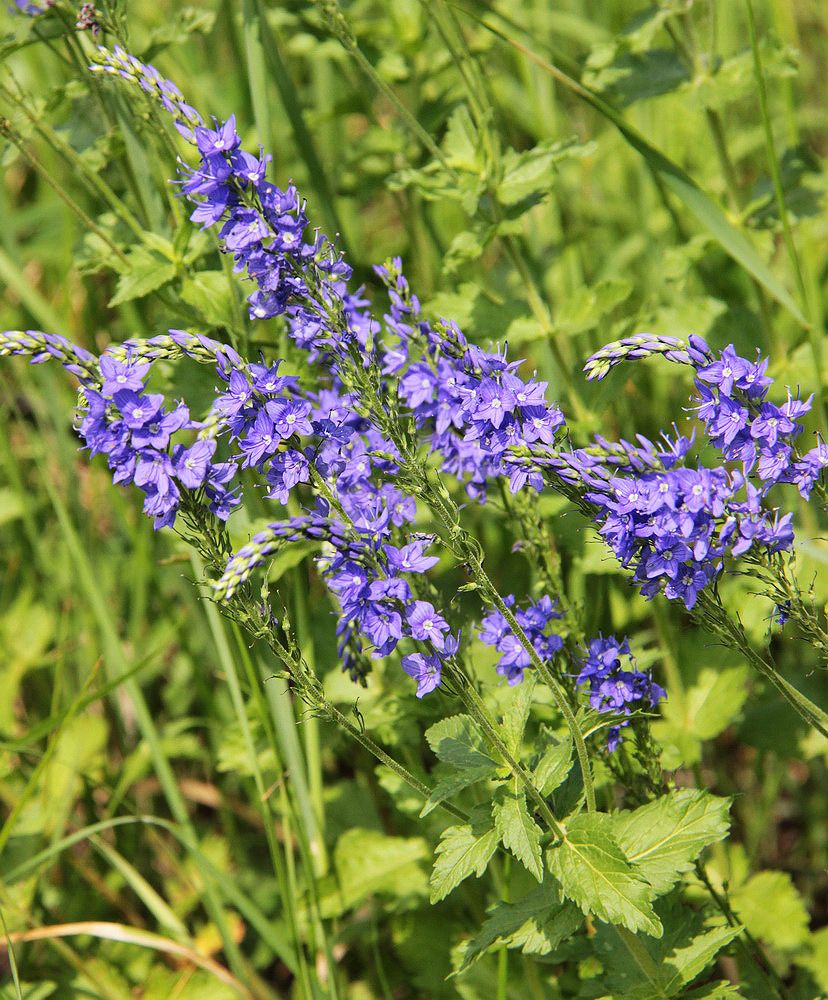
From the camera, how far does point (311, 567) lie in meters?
4.99

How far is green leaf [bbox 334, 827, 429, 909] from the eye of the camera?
4.03m

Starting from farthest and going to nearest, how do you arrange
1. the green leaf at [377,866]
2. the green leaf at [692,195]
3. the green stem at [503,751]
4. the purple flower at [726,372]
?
the green leaf at [377,866] → the green leaf at [692,195] → the green stem at [503,751] → the purple flower at [726,372]

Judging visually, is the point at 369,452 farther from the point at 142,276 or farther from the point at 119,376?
the point at 142,276

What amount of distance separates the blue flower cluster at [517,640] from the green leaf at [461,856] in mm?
502

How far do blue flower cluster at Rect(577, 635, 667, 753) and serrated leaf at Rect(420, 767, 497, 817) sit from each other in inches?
17.0

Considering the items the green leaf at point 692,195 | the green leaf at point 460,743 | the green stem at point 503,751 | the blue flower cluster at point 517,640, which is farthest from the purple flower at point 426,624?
the green leaf at point 692,195

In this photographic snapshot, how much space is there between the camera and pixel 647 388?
18.4 ft

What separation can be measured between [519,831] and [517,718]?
0.36 metres

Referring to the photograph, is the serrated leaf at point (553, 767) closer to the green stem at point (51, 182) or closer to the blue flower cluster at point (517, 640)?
the blue flower cluster at point (517, 640)

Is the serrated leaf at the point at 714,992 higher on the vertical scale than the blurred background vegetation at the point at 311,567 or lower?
lower

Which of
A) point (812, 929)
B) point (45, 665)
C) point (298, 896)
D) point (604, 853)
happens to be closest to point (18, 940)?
point (298, 896)

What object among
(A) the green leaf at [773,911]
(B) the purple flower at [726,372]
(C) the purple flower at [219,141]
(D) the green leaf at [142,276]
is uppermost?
(C) the purple flower at [219,141]

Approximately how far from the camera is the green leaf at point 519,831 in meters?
2.64

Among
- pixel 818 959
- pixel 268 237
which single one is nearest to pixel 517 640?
pixel 268 237
